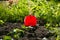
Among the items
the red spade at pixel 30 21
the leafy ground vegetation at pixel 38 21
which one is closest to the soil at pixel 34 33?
the leafy ground vegetation at pixel 38 21

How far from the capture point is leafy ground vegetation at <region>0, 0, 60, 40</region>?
3.56 metres

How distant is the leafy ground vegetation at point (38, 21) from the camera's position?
11.7ft

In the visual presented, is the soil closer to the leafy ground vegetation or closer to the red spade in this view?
the leafy ground vegetation

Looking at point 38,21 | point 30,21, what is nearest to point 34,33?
point 30,21

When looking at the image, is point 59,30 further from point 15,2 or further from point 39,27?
point 15,2

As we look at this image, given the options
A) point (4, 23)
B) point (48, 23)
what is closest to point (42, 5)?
point (48, 23)

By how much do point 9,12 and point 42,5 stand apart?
2.19ft

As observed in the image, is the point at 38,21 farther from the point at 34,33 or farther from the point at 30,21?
the point at 34,33

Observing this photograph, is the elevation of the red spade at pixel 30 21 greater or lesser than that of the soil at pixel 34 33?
greater

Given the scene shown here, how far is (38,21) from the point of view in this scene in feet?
14.4

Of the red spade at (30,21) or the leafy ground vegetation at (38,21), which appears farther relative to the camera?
the red spade at (30,21)

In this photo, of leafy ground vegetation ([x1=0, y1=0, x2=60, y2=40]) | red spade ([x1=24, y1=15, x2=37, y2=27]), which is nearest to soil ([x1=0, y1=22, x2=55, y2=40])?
leafy ground vegetation ([x1=0, y1=0, x2=60, y2=40])

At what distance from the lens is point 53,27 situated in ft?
12.8

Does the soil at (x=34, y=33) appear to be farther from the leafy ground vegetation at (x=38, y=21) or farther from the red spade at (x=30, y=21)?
the red spade at (x=30, y=21)
